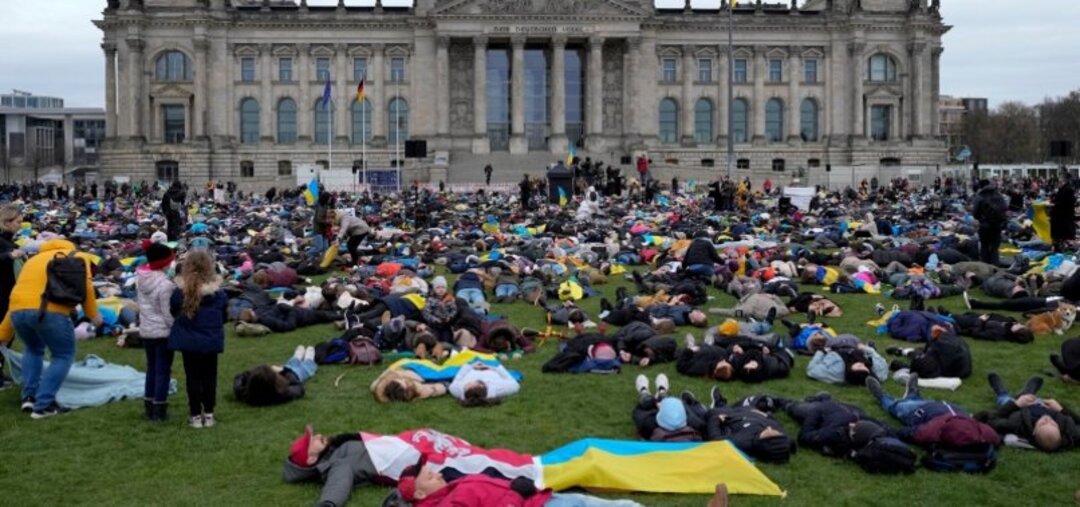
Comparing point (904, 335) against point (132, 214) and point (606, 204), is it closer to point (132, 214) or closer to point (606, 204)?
point (606, 204)

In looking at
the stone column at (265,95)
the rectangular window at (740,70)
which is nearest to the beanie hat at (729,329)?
the stone column at (265,95)

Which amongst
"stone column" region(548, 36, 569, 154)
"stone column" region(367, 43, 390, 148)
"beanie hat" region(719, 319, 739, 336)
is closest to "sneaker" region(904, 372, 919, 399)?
"beanie hat" region(719, 319, 739, 336)

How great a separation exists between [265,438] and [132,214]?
37423 millimetres

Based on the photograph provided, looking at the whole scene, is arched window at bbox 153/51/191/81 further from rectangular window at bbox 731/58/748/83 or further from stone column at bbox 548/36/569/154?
rectangular window at bbox 731/58/748/83

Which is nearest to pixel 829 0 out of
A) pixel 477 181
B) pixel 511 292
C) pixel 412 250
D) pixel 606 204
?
pixel 477 181

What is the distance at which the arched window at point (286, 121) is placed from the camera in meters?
83.4

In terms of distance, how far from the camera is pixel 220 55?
81.6 metres

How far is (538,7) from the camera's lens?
266ft

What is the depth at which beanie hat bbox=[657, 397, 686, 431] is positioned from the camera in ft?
34.6

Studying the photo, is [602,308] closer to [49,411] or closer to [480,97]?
[49,411]

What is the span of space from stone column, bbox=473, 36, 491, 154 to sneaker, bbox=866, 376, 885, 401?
231 ft

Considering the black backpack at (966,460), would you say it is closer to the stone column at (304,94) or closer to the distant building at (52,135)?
the stone column at (304,94)

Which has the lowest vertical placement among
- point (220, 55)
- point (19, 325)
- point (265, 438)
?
point (265, 438)

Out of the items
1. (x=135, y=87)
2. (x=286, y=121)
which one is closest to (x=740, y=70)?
(x=286, y=121)
